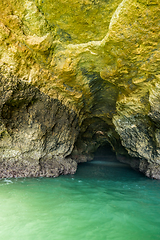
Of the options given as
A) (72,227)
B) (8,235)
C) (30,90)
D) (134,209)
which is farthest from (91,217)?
(30,90)

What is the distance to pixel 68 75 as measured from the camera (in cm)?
698

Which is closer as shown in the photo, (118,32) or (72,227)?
(72,227)

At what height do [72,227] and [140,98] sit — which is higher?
[140,98]

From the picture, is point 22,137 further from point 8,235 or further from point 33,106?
point 8,235

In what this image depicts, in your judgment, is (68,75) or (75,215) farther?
(68,75)

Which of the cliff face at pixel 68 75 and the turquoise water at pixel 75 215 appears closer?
the turquoise water at pixel 75 215

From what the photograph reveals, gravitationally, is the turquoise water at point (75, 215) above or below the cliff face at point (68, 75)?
below

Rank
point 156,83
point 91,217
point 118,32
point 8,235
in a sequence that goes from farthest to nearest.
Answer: point 156,83 < point 118,32 < point 91,217 < point 8,235

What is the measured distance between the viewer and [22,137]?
7633 mm

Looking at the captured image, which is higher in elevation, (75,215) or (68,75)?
(68,75)

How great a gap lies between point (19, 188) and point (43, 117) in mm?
3439

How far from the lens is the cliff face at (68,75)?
16.2 feet

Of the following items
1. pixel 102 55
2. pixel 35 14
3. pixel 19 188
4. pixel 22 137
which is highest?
pixel 35 14

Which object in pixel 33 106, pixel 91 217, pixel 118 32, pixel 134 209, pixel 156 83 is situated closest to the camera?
pixel 91 217
